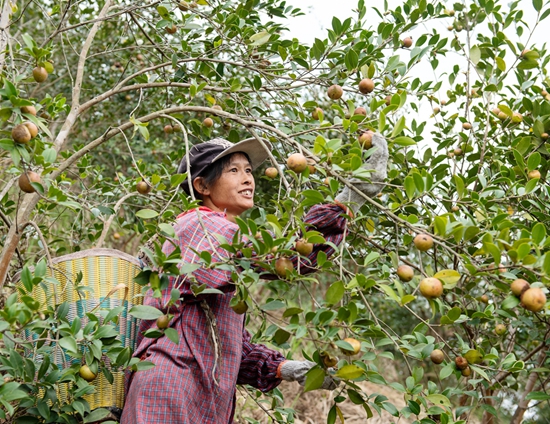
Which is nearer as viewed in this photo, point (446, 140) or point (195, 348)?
point (195, 348)

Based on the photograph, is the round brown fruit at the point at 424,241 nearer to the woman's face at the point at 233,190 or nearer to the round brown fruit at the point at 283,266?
the round brown fruit at the point at 283,266

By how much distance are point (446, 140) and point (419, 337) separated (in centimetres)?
118

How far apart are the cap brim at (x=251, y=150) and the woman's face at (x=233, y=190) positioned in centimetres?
3

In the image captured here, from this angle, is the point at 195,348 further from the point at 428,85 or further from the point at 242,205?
the point at 428,85

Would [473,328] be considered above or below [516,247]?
below

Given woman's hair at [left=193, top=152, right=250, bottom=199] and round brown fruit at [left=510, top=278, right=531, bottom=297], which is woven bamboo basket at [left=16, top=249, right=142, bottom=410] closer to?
woman's hair at [left=193, top=152, right=250, bottom=199]

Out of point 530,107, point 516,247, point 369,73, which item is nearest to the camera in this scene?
point 516,247

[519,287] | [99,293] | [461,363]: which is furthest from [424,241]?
[99,293]

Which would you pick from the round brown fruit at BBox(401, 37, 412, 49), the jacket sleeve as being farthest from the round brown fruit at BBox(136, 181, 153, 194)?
the round brown fruit at BBox(401, 37, 412, 49)

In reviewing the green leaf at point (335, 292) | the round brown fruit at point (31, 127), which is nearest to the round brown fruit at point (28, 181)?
the round brown fruit at point (31, 127)

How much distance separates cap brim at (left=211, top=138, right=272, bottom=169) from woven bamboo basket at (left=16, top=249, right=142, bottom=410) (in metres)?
0.49

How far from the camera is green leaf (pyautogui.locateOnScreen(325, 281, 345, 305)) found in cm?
147

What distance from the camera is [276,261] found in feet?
5.12

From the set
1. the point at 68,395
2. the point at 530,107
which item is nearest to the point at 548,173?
the point at 530,107
